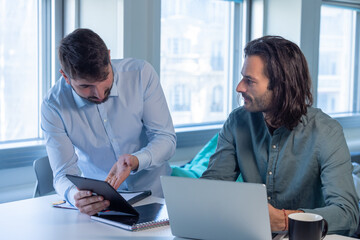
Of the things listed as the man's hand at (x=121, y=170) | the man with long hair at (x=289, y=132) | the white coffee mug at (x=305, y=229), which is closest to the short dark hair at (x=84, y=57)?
the man's hand at (x=121, y=170)

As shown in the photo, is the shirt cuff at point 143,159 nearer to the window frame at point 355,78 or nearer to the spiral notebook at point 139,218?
the spiral notebook at point 139,218

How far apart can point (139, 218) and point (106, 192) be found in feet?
0.50

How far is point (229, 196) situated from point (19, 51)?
218 cm

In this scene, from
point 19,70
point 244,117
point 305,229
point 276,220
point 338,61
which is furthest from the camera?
point 338,61

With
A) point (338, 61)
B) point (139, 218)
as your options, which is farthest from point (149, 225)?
point (338, 61)

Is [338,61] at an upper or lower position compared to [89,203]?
upper

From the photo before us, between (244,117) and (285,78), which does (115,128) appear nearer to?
(244,117)

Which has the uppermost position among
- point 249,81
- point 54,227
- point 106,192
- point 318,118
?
point 249,81

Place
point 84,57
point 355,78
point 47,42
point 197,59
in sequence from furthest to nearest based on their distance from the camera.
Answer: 1. point 355,78
2. point 197,59
3. point 47,42
4. point 84,57

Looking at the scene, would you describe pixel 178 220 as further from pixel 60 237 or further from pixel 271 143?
pixel 271 143

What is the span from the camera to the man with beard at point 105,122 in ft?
6.61

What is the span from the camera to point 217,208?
1.46 m

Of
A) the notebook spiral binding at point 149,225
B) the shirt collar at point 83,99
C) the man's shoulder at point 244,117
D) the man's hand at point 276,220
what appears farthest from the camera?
the shirt collar at point 83,99

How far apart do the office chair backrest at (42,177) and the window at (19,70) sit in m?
0.75
